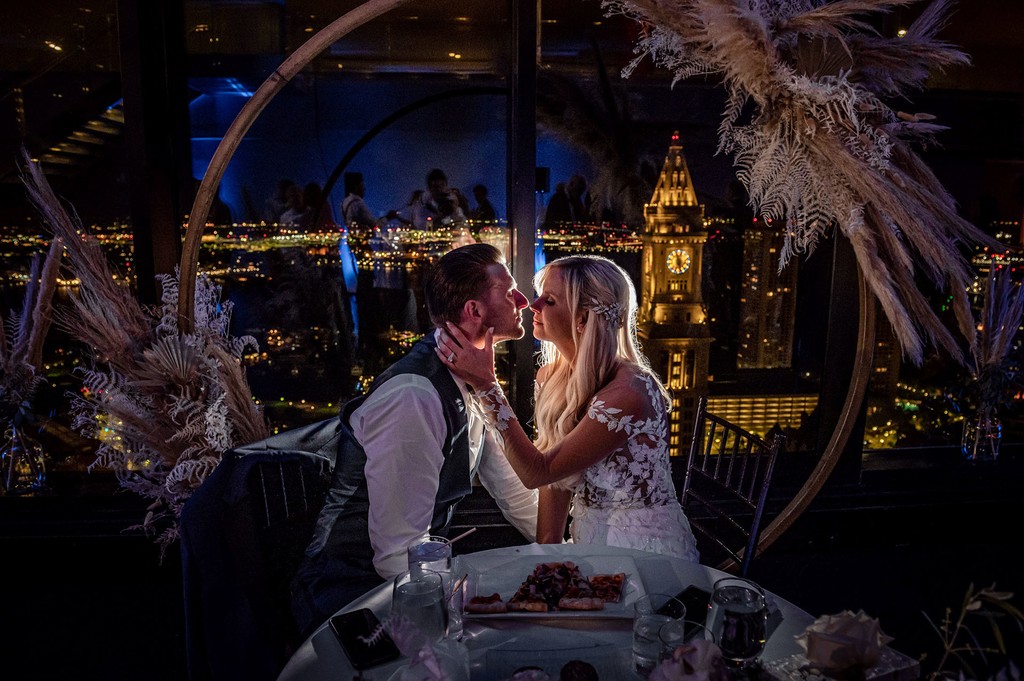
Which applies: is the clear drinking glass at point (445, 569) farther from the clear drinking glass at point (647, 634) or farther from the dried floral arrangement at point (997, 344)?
the dried floral arrangement at point (997, 344)

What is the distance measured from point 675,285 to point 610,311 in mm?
1135

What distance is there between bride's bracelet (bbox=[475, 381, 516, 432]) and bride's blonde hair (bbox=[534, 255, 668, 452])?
0.31 metres

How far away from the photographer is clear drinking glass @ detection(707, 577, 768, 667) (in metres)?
1.24

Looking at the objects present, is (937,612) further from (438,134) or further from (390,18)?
(390,18)

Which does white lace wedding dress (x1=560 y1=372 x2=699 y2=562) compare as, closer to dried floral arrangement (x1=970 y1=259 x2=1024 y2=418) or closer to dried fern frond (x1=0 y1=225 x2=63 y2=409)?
dried floral arrangement (x1=970 y1=259 x2=1024 y2=418)

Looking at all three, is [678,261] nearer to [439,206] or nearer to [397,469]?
[439,206]

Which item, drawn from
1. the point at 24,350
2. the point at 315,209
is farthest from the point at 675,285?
the point at 24,350

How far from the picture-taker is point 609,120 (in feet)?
10.2

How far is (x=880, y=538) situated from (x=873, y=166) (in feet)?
6.39

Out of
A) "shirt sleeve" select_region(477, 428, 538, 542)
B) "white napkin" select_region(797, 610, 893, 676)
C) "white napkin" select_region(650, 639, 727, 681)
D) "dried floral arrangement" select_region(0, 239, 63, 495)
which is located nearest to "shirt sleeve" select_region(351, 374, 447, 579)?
"shirt sleeve" select_region(477, 428, 538, 542)

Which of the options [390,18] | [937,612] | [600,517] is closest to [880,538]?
[937,612]

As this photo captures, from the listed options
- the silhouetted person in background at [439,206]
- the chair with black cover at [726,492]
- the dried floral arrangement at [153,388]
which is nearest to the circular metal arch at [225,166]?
the dried floral arrangement at [153,388]

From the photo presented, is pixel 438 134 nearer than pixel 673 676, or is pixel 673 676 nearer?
pixel 673 676

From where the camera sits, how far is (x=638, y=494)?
87.9 inches
